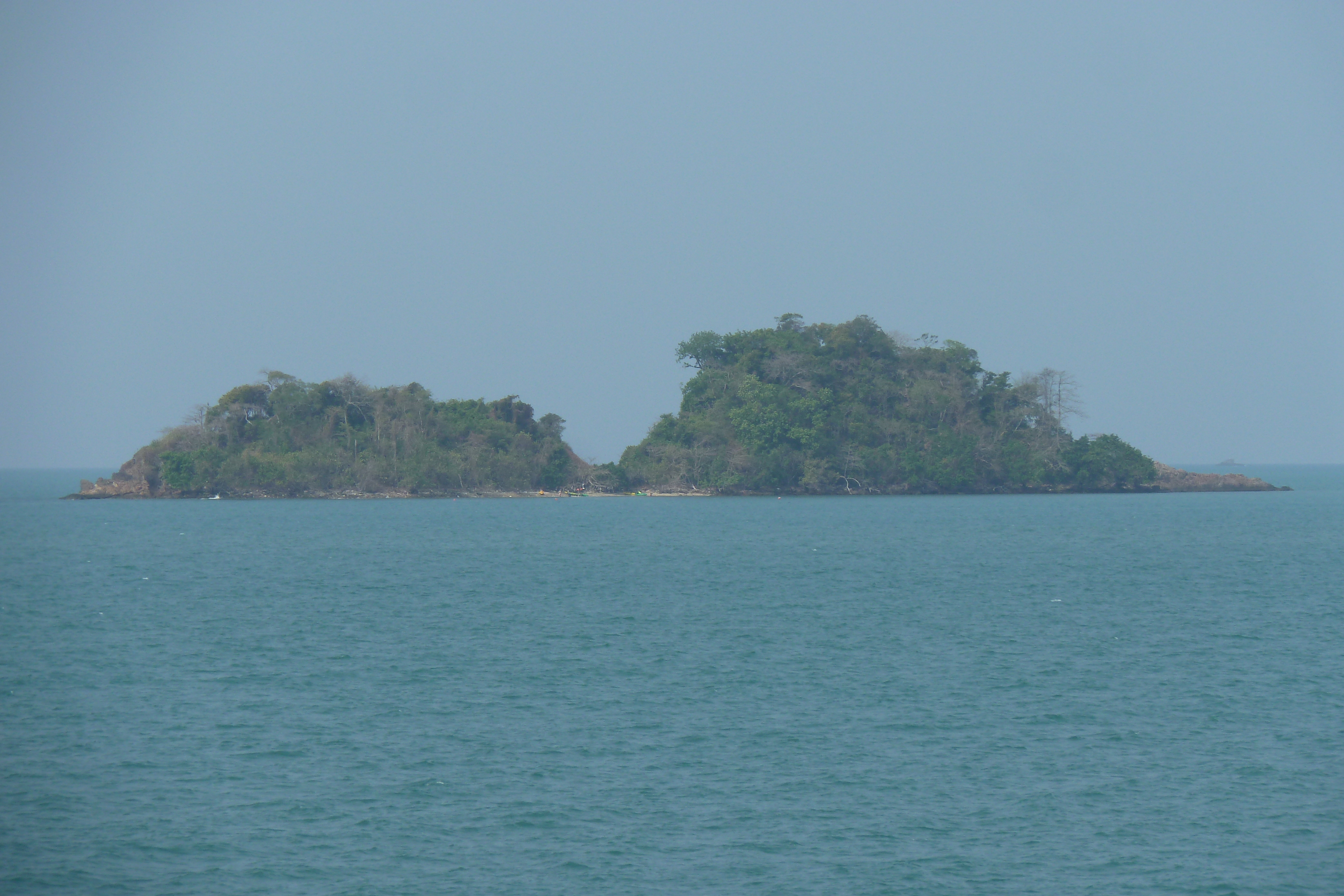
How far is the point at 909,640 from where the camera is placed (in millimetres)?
32375

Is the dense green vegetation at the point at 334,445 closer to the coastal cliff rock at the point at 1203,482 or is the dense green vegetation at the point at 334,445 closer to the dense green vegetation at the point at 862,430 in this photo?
the dense green vegetation at the point at 862,430

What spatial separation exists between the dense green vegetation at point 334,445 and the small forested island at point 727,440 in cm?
14

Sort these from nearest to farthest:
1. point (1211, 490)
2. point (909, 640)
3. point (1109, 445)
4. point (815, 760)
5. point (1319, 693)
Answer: point (815, 760) → point (1319, 693) → point (909, 640) → point (1109, 445) → point (1211, 490)

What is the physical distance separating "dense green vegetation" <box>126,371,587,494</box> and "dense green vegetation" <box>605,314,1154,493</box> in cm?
1296

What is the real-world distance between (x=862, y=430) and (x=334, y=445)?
51.0 meters

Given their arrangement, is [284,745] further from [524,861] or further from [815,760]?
[815,760]

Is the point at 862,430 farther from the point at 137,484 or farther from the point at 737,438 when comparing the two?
the point at 137,484

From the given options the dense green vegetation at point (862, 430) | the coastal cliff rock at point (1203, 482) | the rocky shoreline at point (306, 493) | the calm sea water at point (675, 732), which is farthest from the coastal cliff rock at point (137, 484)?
the coastal cliff rock at point (1203, 482)

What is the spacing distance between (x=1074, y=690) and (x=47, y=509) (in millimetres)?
103336

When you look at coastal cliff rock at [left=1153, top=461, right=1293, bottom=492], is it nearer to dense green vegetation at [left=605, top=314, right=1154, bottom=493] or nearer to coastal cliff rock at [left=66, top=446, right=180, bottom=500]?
dense green vegetation at [left=605, top=314, right=1154, bottom=493]

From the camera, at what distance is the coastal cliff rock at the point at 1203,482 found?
12506 cm

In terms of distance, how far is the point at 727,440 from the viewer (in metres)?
110

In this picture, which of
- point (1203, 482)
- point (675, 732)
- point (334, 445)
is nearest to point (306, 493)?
point (334, 445)

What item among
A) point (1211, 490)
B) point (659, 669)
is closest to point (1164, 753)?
point (659, 669)
